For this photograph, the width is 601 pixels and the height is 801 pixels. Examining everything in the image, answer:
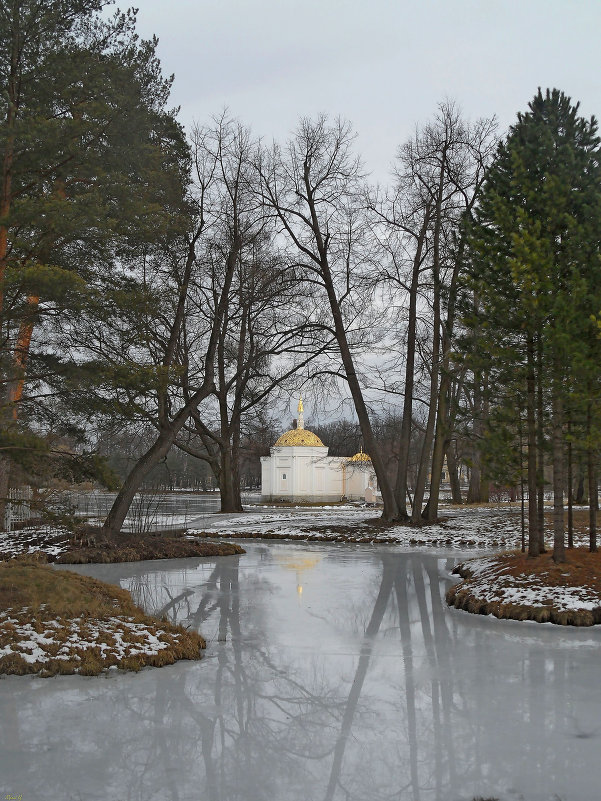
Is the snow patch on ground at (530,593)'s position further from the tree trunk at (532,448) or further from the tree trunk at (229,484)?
the tree trunk at (229,484)

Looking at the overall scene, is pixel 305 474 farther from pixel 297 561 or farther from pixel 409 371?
pixel 297 561

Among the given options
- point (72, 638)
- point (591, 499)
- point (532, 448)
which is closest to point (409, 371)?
point (532, 448)

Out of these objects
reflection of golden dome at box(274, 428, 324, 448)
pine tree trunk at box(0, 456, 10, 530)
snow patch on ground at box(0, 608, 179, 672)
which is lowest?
snow patch on ground at box(0, 608, 179, 672)

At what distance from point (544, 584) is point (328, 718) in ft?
18.3

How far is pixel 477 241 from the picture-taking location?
38.1ft

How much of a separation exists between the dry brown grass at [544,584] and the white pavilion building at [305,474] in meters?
44.7

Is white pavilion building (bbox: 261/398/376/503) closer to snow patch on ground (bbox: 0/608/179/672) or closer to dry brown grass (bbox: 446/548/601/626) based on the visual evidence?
dry brown grass (bbox: 446/548/601/626)

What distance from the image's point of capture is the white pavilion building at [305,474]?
186 feet

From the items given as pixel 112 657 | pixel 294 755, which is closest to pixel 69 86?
pixel 112 657

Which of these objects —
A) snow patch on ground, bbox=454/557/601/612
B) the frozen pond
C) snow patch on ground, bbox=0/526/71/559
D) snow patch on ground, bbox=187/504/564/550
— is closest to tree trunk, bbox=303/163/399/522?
snow patch on ground, bbox=187/504/564/550

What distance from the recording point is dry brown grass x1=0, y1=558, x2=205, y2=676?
7016 mm

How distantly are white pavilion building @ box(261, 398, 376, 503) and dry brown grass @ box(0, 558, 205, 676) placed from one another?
46891 millimetres

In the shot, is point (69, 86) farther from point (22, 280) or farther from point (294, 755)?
point (294, 755)

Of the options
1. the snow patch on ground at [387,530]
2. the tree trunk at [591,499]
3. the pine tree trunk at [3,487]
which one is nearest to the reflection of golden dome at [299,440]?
the snow patch on ground at [387,530]
